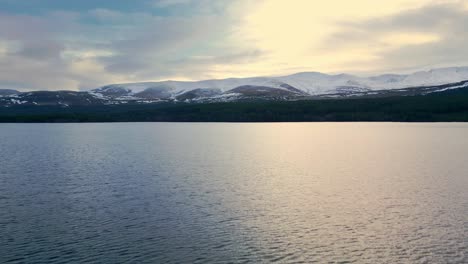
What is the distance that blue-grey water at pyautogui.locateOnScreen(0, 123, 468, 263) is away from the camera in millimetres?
22141

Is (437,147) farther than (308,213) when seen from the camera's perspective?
Yes

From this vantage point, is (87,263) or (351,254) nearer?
(87,263)

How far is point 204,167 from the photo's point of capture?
5109 centimetres

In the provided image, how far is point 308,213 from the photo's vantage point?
30.0 metres

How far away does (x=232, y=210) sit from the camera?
3036 cm

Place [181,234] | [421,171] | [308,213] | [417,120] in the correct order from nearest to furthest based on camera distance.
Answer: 1. [181,234]
2. [308,213]
3. [421,171]
4. [417,120]

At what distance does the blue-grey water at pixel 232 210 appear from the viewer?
22.1 m

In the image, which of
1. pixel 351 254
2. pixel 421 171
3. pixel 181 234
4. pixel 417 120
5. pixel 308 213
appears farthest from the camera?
pixel 417 120

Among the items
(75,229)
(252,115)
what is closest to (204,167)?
(75,229)

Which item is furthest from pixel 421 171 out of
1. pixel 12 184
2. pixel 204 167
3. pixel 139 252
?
pixel 12 184

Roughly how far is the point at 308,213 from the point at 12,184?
967 inches

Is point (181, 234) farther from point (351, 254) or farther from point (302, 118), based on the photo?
point (302, 118)

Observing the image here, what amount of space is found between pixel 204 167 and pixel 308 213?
2259 cm

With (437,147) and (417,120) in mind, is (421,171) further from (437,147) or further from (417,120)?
(417,120)
